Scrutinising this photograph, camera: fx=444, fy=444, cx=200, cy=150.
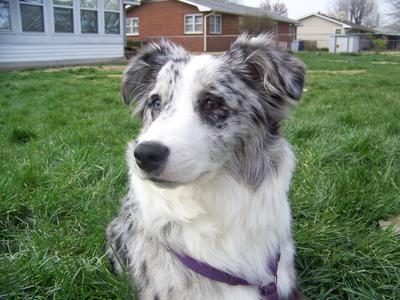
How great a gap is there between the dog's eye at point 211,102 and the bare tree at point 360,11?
7369 cm

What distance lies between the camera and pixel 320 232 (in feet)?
10.00

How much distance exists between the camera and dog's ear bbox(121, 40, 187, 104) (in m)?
2.61

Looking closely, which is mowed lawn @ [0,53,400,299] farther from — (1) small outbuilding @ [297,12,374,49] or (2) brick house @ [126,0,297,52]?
(1) small outbuilding @ [297,12,374,49]

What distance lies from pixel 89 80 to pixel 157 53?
9585mm

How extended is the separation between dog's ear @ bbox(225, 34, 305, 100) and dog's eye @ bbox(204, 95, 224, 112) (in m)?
0.28

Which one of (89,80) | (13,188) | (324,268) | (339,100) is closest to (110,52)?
(89,80)

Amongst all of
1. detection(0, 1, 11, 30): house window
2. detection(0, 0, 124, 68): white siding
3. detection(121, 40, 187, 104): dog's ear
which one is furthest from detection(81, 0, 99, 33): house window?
detection(121, 40, 187, 104): dog's ear

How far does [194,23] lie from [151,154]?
3045 centimetres

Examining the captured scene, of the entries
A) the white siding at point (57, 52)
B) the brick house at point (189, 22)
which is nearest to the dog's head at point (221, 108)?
the white siding at point (57, 52)

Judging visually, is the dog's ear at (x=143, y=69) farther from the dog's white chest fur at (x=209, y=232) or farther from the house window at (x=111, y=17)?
the house window at (x=111, y=17)

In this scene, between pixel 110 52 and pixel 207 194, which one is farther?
pixel 110 52

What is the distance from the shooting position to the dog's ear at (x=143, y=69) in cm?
261

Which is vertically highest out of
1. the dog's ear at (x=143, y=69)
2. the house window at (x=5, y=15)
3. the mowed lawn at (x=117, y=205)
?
the house window at (x=5, y=15)

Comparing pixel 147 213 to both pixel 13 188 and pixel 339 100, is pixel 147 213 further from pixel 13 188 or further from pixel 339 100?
pixel 339 100
